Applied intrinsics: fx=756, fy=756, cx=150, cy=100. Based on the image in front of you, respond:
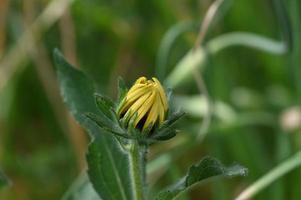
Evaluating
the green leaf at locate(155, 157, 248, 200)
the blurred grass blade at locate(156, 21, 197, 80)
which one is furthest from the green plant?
the blurred grass blade at locate(156, 21, 197, 80)

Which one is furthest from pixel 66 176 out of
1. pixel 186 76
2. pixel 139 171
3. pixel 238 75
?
pixel 139 171

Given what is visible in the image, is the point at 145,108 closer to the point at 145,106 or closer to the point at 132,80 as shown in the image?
the point at 145,106

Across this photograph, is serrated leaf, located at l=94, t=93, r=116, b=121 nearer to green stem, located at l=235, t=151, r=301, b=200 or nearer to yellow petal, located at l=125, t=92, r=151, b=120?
yellow petal, located at l=125, t=92, r=151, b=120

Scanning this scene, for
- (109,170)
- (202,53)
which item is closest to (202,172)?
(109,170)

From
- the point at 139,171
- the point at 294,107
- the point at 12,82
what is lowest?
the point at 294,107

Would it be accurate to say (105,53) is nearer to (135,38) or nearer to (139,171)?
(135,38)

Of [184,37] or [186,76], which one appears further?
[184,37]
